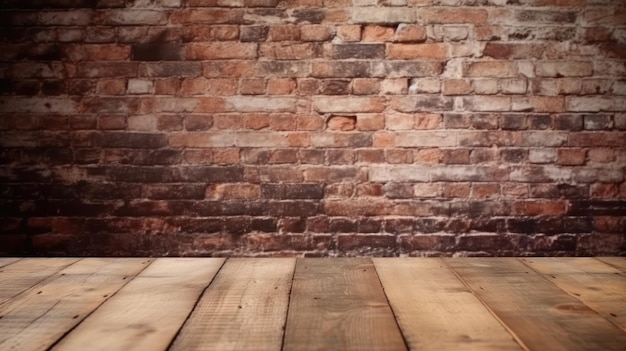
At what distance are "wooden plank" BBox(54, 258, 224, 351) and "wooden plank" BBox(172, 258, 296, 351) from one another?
33mm

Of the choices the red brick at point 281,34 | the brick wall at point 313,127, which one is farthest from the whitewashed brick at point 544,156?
the red brick at point 281,34

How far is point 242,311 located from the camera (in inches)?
45.0

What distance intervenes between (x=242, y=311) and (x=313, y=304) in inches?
6.7

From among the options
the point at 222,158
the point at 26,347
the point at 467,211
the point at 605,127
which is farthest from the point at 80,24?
the point at 605,127

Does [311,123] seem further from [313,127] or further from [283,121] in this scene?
[283,121]

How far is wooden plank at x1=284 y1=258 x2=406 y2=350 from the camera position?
97cm

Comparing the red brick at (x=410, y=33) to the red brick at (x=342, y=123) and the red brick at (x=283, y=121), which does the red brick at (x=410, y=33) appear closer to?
the red brick at (x=342, y=123)

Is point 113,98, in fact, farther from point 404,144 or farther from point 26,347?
point 26,347

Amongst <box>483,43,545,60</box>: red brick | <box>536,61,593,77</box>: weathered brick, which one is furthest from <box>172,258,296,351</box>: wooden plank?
<box>536,61,593,77</box>: weathered brick

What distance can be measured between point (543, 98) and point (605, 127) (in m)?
0.32

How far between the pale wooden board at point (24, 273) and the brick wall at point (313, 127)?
671mm

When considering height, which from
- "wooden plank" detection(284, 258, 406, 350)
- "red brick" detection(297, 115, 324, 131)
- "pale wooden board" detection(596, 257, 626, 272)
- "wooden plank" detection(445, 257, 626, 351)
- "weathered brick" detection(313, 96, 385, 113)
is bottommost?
"wooden plank" detection(284, 258, 406, 350)

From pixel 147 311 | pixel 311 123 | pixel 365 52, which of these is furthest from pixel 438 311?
pixel 365 52

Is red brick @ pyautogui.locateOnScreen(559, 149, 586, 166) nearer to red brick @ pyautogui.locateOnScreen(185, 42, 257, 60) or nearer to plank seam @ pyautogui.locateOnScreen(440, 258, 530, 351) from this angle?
plank seam @ pyautogui.locateOnScreen(440, 258, 530, 351)
